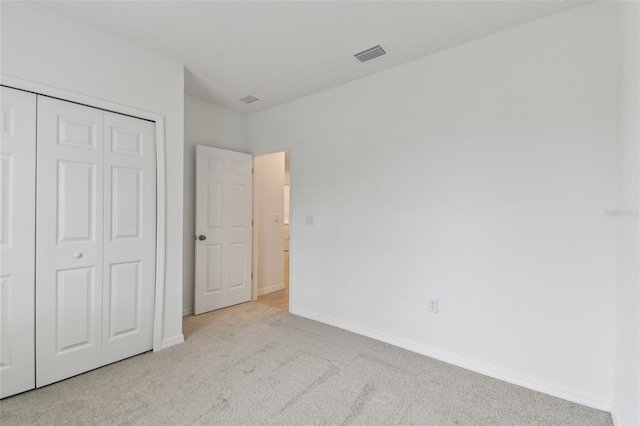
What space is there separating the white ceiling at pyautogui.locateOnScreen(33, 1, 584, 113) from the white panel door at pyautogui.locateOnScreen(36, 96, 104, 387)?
76cm

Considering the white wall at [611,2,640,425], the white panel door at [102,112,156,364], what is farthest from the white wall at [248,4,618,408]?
the white panel door at [102,112,156,364]

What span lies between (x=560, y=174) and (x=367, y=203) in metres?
1.50

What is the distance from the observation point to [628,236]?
1.53 m

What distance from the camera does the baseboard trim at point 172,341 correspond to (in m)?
2.61

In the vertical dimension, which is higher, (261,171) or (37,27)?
(37,27)

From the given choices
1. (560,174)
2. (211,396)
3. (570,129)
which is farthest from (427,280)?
(211,396)

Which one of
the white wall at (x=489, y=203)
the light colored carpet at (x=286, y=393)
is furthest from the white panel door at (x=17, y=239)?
the white wall at (x=489, y=203)

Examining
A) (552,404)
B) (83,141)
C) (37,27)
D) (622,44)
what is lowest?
(552,404)

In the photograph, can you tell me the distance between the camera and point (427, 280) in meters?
2.57

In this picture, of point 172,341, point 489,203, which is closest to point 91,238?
point 172,341

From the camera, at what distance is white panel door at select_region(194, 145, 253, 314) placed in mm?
3529

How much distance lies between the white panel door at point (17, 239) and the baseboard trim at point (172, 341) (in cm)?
84

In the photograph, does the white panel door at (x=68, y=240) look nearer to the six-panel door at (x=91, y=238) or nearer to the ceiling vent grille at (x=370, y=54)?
the six-panel door at (x=91, y=238)

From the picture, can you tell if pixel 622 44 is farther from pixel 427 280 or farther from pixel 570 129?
pixel 427 280
